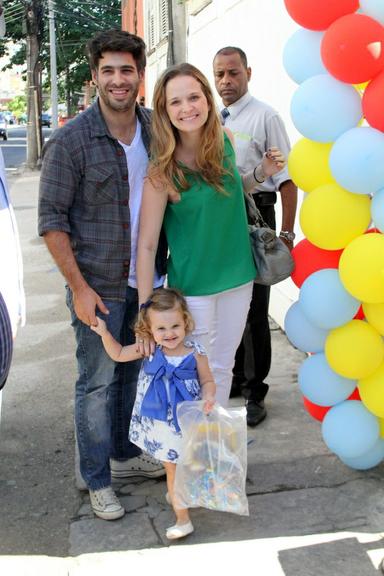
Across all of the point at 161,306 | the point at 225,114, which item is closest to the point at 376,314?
Answer: the point at 161,306

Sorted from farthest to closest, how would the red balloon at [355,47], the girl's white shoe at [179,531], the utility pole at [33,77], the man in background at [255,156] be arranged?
the utility pole at [33,77]
the man in background at [255,156]
the girl's white shoe at [179,531]
the red balloon at [355,47]

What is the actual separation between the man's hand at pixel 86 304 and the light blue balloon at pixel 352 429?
1.13 m

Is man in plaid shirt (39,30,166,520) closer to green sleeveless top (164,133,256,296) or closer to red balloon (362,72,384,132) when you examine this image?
green sleeveless top (164,133,256,296)

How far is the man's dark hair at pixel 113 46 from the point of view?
2936 mm

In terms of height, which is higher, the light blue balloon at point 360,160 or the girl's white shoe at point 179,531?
the light blue balloon at point 360,160

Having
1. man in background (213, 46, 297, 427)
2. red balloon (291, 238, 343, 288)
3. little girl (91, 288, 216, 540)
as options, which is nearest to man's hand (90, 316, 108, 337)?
little girl (91, 288, 216, 540)

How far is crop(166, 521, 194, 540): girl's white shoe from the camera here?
298 cm

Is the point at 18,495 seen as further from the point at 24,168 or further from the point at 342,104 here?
the point at 24,168

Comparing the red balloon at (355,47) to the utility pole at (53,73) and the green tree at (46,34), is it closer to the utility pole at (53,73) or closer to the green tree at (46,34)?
the green tree at (46,34)

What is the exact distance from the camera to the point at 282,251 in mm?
3186

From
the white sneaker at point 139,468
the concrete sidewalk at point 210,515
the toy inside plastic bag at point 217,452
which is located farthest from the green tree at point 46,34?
the toy inside plastic bag at point 217,452

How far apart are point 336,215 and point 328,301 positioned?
0.35 m

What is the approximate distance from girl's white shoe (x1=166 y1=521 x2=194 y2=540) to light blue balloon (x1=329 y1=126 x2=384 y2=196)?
4.87 feet

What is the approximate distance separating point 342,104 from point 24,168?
2170 cm
